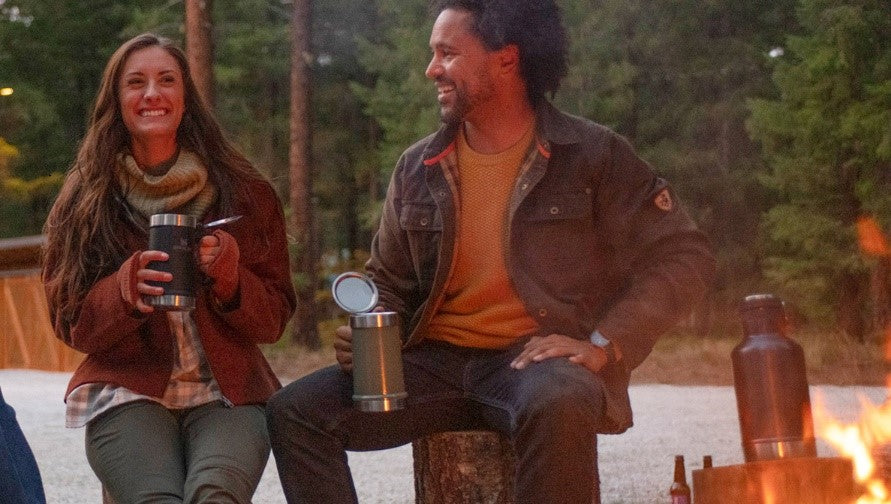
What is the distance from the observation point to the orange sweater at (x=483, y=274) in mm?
3428

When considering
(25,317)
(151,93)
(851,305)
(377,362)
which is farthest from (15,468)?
(851,305)

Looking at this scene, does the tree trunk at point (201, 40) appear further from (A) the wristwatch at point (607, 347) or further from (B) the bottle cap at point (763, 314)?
(A) the wristwatch at point (607, 347)

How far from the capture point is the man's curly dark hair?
3574 mm

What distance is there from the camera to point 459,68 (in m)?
3.55

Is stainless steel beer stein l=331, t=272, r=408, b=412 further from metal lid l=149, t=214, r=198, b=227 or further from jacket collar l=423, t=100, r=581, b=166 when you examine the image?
jacket collar l=423, t=100, r=581, b=166

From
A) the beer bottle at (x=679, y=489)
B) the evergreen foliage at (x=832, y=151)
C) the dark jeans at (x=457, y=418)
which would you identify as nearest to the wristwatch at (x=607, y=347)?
the dark jeans at (x=457, y=418)

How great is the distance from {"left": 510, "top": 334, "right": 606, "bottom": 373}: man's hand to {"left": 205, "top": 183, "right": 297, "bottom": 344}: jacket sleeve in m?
0.67

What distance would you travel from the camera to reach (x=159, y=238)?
9.70 feet

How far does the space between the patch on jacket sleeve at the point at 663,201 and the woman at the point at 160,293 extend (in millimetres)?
1048

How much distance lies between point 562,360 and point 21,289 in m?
18.0

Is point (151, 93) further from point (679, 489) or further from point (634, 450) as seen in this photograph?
point (634, 450)

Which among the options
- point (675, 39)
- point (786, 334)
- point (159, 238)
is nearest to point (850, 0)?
point (675, 39)

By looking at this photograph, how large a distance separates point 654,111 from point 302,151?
28.1 feet

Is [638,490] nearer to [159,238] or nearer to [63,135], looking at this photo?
[159,238]
